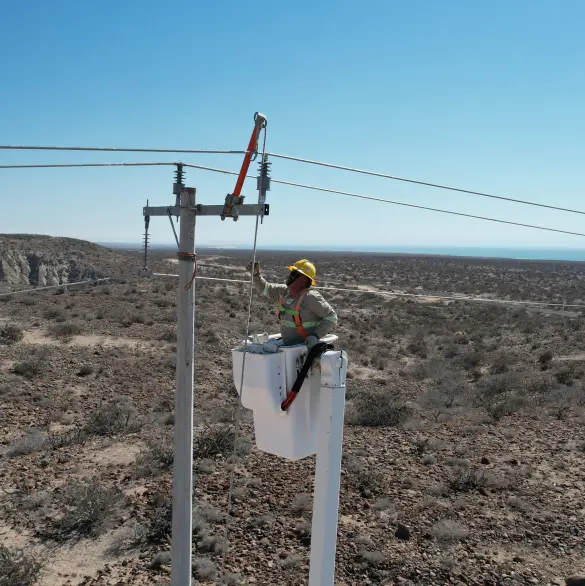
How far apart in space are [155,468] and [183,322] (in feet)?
17.6

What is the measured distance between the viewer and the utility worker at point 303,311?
458 centimetres

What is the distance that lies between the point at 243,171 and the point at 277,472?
611cm

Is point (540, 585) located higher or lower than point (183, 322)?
lower

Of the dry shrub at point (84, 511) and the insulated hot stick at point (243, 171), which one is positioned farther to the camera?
the dry shrub at point (84, 511)

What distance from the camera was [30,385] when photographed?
13531 mm

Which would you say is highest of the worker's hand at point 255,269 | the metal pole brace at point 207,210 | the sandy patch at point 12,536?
the metal pole brace at point 207,210

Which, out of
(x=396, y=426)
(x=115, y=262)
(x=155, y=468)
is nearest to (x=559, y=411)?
(x=396, y=426)

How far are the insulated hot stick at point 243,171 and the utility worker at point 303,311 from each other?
786 millimetres

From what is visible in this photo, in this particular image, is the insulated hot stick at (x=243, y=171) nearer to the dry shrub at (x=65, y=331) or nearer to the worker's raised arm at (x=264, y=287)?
the worker's raised arm at (x=264, y=287)

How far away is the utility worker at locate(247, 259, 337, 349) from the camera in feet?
15.0

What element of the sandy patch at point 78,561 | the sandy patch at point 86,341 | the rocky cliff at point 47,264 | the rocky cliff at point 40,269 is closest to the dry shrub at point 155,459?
the sandy patch at point 78,561

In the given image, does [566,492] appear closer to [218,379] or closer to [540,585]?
[540,585]

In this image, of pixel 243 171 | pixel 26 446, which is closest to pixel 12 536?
pixel 26 446

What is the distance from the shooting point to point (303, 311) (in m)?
4.65
